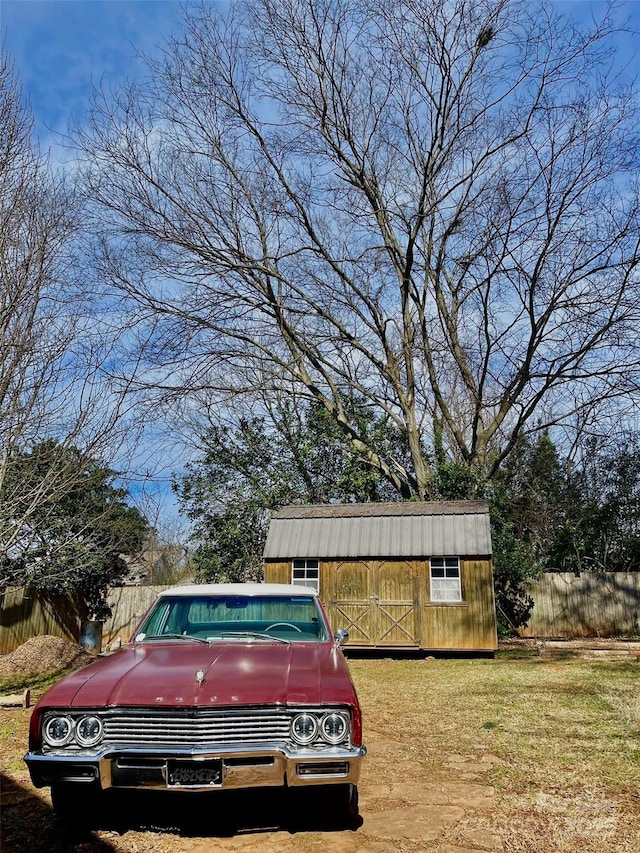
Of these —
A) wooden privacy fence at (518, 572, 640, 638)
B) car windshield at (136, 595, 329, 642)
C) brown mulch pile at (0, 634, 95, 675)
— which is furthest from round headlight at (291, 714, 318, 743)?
wooden privacy fence at (518, 572, 640, 638)

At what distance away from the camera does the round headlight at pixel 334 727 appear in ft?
12.8

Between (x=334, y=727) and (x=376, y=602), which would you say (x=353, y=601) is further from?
(x=334, y=727)

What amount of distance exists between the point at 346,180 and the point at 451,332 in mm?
5717

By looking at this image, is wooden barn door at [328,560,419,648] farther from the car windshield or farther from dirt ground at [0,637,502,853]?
the car windshield

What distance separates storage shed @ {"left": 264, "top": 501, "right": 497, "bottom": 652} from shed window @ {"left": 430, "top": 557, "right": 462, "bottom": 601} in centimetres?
2

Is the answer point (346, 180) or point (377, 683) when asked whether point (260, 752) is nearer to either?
point (377, 683)

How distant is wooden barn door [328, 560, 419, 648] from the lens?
52.1ft

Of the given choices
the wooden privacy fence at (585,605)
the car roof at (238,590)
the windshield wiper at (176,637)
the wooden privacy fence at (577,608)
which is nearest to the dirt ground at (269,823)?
the windshield wiper at (176,637)

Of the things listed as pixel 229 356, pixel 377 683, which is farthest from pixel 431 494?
pixel 377 683

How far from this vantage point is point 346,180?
20000mm

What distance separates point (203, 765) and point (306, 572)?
1332cm

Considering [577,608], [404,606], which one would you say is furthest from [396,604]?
[577,608]

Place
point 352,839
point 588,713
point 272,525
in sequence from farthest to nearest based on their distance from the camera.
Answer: point 272,525
point 588,713
point 352,839

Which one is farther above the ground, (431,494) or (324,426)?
(324,426)
